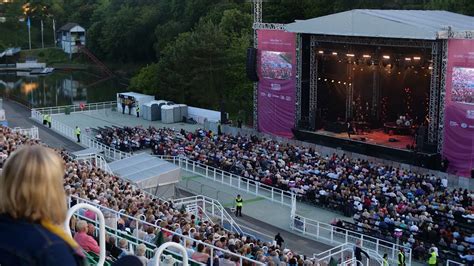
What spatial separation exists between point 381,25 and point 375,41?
1.84 metres

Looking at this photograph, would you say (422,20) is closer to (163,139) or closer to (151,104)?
(163,139)

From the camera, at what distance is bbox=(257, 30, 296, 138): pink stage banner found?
34.5m

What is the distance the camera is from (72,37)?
103 m

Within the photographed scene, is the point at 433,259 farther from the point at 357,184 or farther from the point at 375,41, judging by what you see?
the point at 375,41

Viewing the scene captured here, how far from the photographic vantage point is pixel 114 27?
287 ft

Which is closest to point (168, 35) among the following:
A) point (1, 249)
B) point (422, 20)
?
point (422, 20)

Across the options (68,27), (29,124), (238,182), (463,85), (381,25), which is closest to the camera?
(238,182)

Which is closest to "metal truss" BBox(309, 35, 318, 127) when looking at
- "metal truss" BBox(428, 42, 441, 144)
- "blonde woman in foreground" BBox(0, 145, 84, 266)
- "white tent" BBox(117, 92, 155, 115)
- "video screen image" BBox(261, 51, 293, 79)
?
"video screen image" BBox(261, 51, 293, 79)

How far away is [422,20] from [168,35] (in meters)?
43.9

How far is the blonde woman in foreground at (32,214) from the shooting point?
91.9 inches

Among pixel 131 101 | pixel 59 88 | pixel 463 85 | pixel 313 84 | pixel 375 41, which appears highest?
pixel 375 41

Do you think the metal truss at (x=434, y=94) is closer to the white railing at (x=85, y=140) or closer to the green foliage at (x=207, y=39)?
the white railing at (x=85, y=140)

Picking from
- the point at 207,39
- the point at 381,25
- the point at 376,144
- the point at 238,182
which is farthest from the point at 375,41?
the point at 207,39

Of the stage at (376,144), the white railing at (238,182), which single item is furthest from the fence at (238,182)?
the stage at (376,144)
